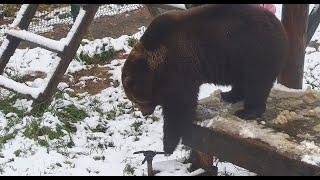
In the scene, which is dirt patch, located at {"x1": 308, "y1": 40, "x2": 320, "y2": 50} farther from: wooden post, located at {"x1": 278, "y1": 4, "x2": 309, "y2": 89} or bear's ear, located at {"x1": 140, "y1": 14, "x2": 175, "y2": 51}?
bear's ear, located at {"x1": 140, "y1": 14, "x2": 175, "y2": 51}

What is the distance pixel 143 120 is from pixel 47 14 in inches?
161

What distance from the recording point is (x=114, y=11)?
8.38m

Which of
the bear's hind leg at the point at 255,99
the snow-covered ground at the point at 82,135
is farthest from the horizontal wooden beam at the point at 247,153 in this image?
the snow-covered ground at the point at 82,135

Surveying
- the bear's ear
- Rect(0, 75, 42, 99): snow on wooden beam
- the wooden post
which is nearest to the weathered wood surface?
the wooden post

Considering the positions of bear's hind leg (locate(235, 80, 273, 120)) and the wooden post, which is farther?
the wooden post

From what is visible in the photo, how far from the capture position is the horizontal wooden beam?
3399 millimetres

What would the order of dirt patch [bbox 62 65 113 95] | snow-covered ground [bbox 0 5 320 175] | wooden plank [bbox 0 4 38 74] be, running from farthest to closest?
dirt patch [bbox 62 65 113 95]
wooden plank [bbox 0 4 38 74]
snow-covered ground [bbox 0 5 320 175]

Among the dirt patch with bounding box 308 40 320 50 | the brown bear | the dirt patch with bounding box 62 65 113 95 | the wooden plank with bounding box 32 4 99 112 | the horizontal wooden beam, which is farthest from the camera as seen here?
the dirt patch with bounding box 308 40 320 50

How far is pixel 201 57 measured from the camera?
3.77 meters

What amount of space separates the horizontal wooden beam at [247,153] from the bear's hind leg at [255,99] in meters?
0.28

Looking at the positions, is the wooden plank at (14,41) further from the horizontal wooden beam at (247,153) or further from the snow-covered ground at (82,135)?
the horizontal wooden beam at (247,153)

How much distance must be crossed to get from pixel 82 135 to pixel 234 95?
1471 mm

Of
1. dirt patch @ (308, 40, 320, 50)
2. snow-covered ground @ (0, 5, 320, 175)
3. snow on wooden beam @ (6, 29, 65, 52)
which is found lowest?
snow-covered ground @ (0, 5, 320, 175)

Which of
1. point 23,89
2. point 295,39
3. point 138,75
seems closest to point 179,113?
point 138,75
